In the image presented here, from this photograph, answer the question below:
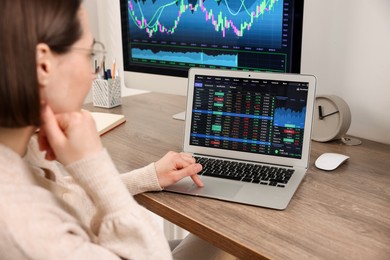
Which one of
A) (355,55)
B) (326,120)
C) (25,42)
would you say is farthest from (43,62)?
(355,55)

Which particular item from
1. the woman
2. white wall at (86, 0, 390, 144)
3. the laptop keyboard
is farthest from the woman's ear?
white wall at (86, 0, 390, 144)

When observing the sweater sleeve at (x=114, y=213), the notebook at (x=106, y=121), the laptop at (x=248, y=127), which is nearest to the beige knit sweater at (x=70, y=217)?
the sweater sleeve at (x=114, y=213)

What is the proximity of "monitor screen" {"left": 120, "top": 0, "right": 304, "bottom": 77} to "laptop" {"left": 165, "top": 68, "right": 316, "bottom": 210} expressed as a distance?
0.17 metres

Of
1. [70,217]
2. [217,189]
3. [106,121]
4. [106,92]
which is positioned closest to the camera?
[70,217]

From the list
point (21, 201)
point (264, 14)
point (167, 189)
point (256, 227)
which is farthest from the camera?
point (264, 14)

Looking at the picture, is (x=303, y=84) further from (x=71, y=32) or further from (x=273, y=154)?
(x=71, y=32)

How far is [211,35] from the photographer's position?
1369mm

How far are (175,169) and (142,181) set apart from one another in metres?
0.08

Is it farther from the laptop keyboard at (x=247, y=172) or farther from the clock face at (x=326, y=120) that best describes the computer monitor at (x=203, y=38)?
the laptop keyboard at (x=247, y=172)

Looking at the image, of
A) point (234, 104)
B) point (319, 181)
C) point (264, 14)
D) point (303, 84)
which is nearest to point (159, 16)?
point (264, 14)

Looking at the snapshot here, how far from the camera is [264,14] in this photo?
49.9 inches

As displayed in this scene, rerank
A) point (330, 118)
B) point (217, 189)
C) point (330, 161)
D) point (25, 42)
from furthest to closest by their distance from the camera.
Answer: point (330, 118) < point (330, 161) < point (217, 189) < point (25, 42)

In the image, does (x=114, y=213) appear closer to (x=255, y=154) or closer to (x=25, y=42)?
(x=25, y=42)

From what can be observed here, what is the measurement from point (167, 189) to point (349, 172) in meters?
0.43
